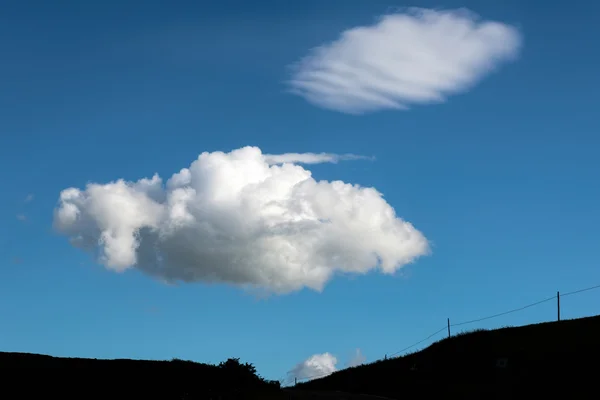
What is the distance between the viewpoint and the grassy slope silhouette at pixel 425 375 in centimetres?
4766

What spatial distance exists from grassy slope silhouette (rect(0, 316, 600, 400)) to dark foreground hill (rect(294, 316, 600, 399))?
0.08 m

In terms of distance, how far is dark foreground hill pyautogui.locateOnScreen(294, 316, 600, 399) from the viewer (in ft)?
159

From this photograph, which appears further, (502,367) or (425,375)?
(425,375)

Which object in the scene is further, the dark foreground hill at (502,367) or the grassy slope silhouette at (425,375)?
the dark foreground hill at (502,367)

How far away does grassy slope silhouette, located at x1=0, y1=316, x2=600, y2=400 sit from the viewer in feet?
156

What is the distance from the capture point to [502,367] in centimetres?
5500

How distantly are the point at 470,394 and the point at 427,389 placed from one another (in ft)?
22.3

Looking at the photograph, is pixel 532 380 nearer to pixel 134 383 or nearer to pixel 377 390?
pixel 377 390

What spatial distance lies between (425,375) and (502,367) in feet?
32.6

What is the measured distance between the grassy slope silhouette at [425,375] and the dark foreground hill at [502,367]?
8cm

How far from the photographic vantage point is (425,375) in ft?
207

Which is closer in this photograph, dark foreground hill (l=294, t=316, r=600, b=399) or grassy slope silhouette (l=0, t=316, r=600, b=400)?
grassy slope silhouette (l=0, t=316, r=600, b=400)

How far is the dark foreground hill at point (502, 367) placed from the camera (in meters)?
48.4

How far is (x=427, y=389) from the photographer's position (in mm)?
58219
